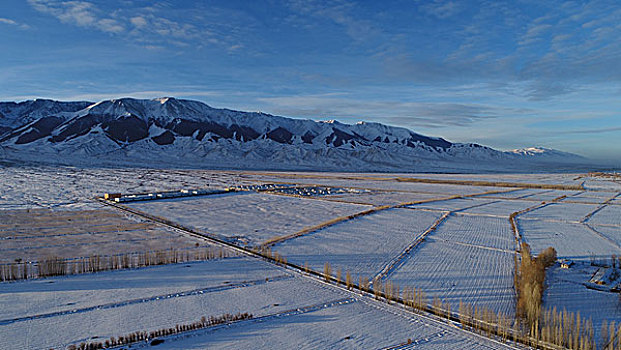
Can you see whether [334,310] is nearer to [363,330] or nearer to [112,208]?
[363,330]

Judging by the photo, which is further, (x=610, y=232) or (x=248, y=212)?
(x=248, y=212)

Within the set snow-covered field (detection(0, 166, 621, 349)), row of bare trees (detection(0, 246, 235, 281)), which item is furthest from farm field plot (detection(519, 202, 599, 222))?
row of bare trees (detection(0, 246, 235, 281))

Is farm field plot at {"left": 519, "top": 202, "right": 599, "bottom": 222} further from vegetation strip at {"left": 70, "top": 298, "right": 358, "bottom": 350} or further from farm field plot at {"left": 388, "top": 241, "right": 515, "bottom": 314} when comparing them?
vegetation strip at {"left": 70, "top": 298, "right": 358, "bottom": 350}

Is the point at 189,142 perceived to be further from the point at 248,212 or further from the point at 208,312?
the point at 208,312

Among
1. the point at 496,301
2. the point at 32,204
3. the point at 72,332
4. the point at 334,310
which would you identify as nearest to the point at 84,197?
the point at 32,204

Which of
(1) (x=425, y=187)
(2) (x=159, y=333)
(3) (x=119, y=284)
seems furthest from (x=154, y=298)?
(1) (x=425, y=187)
